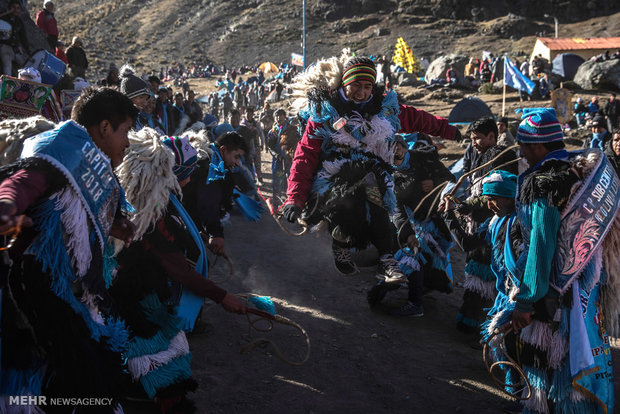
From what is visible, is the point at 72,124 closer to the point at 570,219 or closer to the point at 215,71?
the point at 570,219

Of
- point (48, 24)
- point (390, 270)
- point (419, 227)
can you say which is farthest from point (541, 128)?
point (48, 24)

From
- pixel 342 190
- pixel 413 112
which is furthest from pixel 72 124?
pixel 413 112

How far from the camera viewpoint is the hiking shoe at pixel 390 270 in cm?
427

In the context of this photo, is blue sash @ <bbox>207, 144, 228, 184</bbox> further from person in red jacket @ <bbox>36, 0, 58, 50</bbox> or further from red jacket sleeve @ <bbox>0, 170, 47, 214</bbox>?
person in red jacket @ <bbox>36, 0, 58, 50</bbox>

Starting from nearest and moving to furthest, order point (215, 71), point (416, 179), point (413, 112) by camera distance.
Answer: point (413, 112) → point (416, 179) → point (215, 71)

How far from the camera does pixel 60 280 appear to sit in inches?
85.1

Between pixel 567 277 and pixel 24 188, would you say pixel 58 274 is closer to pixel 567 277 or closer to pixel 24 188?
pixel 24 188

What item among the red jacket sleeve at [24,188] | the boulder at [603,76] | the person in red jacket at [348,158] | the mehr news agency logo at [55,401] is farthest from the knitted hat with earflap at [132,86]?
the boulder at [603,76]

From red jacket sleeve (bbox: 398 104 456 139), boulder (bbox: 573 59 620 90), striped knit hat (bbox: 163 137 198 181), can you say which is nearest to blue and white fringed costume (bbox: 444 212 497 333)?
red jacket sleeve (bbox: 398 104 456 139)

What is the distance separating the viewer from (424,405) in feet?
13.0

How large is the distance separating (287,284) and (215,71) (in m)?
57.1

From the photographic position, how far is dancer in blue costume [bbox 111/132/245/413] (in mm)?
3182

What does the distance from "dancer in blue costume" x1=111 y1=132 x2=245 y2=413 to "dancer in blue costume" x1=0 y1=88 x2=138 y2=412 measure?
73 centimetres

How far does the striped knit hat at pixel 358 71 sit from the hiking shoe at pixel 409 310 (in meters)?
2.60
